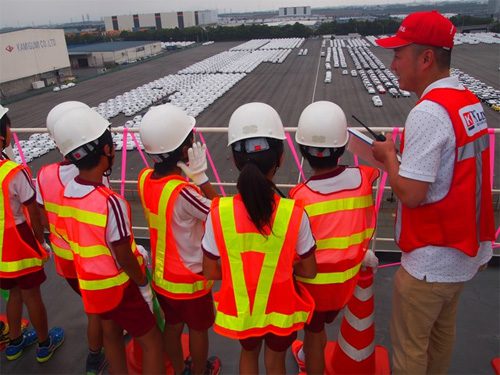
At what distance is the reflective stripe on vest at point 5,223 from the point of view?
2346mm

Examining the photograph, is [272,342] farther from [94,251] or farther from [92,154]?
[92,154]

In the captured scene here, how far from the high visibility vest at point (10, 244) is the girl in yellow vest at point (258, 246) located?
54.6 inches

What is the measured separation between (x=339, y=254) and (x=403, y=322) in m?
0.49

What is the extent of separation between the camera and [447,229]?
1.74m

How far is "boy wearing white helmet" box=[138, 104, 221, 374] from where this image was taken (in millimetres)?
2035

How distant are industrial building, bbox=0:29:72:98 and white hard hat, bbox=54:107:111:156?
44.5 metres

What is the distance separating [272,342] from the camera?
191cm

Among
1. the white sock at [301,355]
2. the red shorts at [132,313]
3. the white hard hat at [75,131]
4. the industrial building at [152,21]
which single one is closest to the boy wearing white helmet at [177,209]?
the red shorts at [132,313]

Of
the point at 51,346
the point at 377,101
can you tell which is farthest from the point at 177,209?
the point at 377,101

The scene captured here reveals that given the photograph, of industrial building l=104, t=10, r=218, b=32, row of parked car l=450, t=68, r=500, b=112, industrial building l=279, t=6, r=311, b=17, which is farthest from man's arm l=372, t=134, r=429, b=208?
industrial building l=279, t=6, r=311, b=17

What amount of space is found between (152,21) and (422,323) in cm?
11058

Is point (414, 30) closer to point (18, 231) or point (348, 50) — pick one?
point (18, 231)

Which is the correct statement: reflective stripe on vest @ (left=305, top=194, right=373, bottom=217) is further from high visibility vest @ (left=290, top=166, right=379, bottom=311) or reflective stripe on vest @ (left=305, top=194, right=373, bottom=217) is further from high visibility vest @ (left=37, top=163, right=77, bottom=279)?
high visibility vest @ (left=37, top=163, right=77, bottom=279)

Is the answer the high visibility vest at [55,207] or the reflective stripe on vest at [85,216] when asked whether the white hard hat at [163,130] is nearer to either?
the reflective stripe on vest at [85,216]
